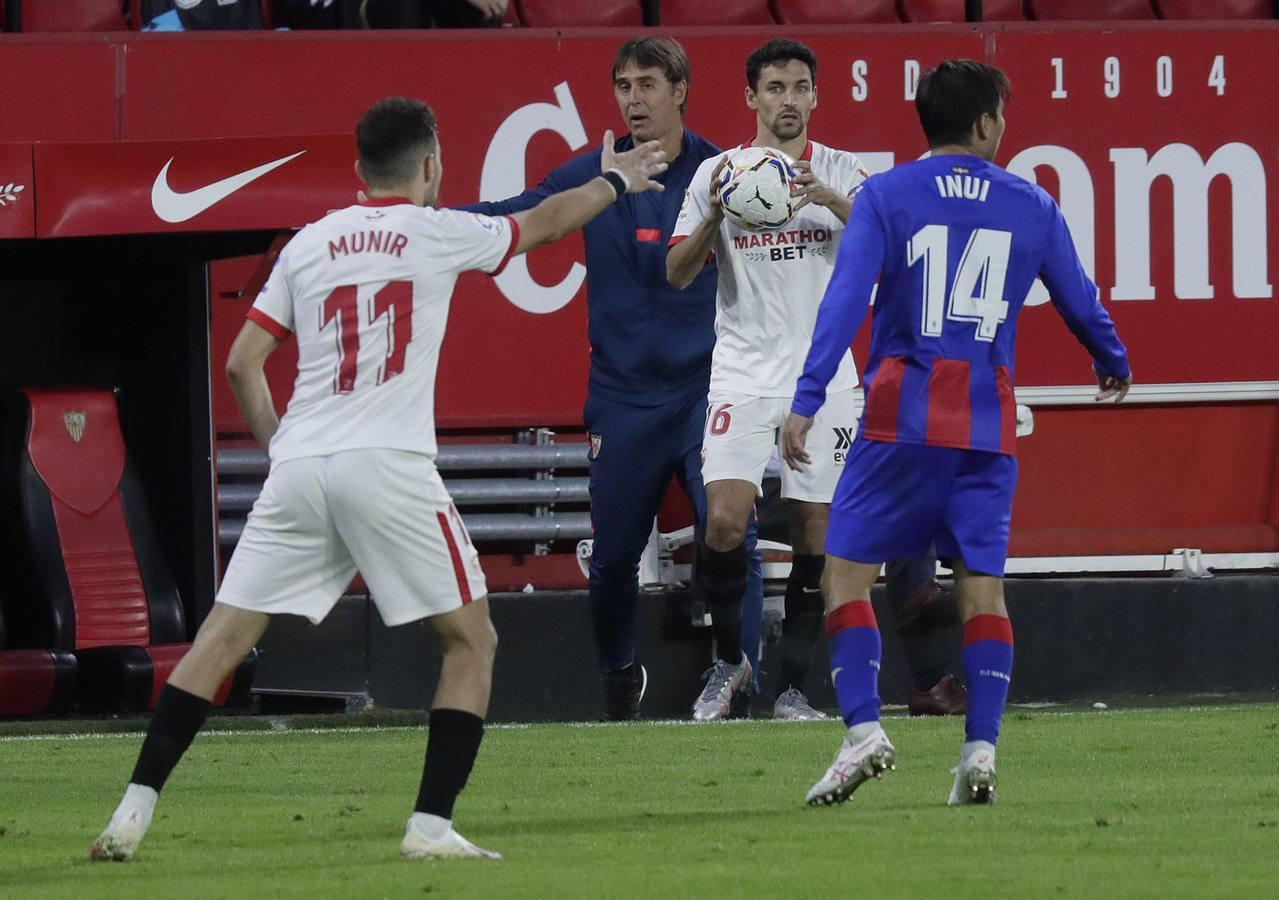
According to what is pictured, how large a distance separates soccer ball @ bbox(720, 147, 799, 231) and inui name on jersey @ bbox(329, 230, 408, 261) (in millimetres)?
Result: 3277

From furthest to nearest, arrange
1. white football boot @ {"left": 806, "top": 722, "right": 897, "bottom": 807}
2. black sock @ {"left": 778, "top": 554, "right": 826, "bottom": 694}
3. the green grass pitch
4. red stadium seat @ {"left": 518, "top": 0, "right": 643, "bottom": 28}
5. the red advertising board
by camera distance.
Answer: red stadium seat @ {"left": 518, "top": 0, "right": 643, "bottom": 28} < the red advertising board < black sock @ {"left": 778, "top": 554, "right": 826, "bottom": 694} < white football boot @ {"left": 806, "top": 722, "right": 897, "bottom": 807} < the green grass pitch

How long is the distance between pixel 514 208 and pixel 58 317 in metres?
3.26

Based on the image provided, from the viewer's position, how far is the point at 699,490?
987 cm

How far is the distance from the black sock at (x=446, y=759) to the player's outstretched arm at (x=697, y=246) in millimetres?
3528

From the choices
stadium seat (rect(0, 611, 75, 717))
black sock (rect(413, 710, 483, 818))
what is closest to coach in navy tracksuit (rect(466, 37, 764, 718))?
stadium seat (rect(0, 611, 75, 717))

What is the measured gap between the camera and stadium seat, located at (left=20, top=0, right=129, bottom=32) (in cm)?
1229

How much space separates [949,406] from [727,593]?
11.2ft

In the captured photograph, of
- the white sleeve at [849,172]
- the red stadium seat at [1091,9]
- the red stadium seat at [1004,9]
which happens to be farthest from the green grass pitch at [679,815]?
the red stadium seat at [1091,9]

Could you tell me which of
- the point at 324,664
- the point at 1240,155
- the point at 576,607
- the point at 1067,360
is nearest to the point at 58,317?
the point at 324,664

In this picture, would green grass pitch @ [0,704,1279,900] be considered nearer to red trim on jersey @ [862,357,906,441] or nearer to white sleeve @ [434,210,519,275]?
red trim on jersey @ [862,357,906,441]

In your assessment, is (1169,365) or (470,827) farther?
(1169,365)

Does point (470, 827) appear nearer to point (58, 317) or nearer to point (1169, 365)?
point (58, 317)

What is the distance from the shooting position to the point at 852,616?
260 inches

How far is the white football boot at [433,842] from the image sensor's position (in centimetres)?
549
